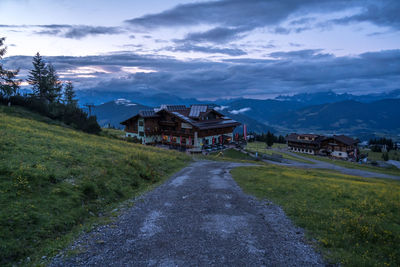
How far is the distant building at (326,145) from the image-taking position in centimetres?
11121

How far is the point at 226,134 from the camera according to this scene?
241 ft

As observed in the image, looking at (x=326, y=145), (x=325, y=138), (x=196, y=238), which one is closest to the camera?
(x=196, y=238)

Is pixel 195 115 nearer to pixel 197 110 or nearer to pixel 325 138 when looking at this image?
pixel 197 110

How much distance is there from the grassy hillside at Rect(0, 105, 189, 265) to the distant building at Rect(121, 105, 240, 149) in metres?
40.0

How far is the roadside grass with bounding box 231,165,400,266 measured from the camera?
399 inches

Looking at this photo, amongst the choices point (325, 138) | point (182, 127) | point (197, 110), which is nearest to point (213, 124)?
point (197, 110)

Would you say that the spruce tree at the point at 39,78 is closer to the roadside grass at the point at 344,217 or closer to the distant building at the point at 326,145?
the roadside grass at the point at 344,217

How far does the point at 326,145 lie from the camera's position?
11706cm

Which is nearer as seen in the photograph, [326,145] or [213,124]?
[213,124]

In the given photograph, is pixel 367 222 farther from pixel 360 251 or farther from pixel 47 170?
pixel 47 170

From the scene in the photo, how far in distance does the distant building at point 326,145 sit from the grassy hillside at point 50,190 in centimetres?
11196

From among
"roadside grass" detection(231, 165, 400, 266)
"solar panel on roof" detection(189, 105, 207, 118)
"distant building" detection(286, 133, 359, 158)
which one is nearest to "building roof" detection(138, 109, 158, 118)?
"solar panel on roof" detection(189, 105, 207, 118)

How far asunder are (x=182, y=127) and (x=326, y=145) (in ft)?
277

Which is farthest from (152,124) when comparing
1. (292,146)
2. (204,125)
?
(292,146)
